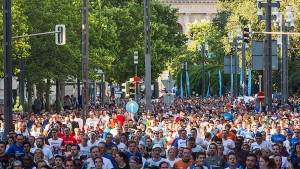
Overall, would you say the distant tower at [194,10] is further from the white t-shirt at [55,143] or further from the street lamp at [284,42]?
the white t-shirt at [55,143]

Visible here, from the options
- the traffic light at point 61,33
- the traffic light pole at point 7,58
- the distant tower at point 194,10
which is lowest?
the traffic light pole at point 7,58

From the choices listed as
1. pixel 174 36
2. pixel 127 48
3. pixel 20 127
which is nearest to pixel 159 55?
pixel 127 48

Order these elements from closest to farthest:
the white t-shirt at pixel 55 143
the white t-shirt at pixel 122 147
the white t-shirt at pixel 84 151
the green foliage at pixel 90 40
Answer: the white t-shirt at pixel 84 151 < the white t-shirt at pixel 122 147 < the white t-shirt at pixel 55 143 < the green foliage at pixel 90 40

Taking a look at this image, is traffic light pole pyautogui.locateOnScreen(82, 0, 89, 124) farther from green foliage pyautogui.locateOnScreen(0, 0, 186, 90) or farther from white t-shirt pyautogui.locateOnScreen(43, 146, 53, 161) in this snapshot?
white t-shirt pyautogui.locateOnScreen(43, 146, 53, 161)

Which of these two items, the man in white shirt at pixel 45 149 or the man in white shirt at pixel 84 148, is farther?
the man in white shirt at pixel 84 148

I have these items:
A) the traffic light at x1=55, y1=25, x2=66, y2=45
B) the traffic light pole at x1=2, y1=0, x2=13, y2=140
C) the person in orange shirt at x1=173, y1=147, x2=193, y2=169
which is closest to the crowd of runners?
the person in orange shirt at x1=173, y1=147, x2=193, y2=169

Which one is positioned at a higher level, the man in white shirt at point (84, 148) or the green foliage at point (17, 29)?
the green foliage at point (17, 29)

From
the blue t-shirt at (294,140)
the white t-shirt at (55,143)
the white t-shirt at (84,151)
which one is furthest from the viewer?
the blue t-shirt at (294,140)

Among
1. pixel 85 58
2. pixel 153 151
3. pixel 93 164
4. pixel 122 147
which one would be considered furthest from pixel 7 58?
pixel 85 58

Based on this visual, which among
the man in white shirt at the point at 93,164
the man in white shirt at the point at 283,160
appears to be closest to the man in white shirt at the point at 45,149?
the man in white shirt at the point at 93,164

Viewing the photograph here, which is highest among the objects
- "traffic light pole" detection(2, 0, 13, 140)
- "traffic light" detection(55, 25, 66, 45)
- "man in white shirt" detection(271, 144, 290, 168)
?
"traffic light" detection(55, 25, 66, 45)

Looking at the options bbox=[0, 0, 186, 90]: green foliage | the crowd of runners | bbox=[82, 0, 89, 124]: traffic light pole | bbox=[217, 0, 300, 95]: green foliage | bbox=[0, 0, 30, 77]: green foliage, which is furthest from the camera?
bbox=[217, 0, 300, 95]: green foliage

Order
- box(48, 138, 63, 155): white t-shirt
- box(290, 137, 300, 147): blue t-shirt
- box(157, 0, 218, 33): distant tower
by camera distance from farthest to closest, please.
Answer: box(157, 0, 218, 33): distant tower < box(290, 137, 300, 147): blue t-shirt < box(48, 138, 63, 155): white t-shirt

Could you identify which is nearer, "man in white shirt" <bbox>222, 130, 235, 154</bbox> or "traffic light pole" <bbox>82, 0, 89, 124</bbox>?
"man in white shirt" <bbox>222, 130, 235, 154</bbox>
